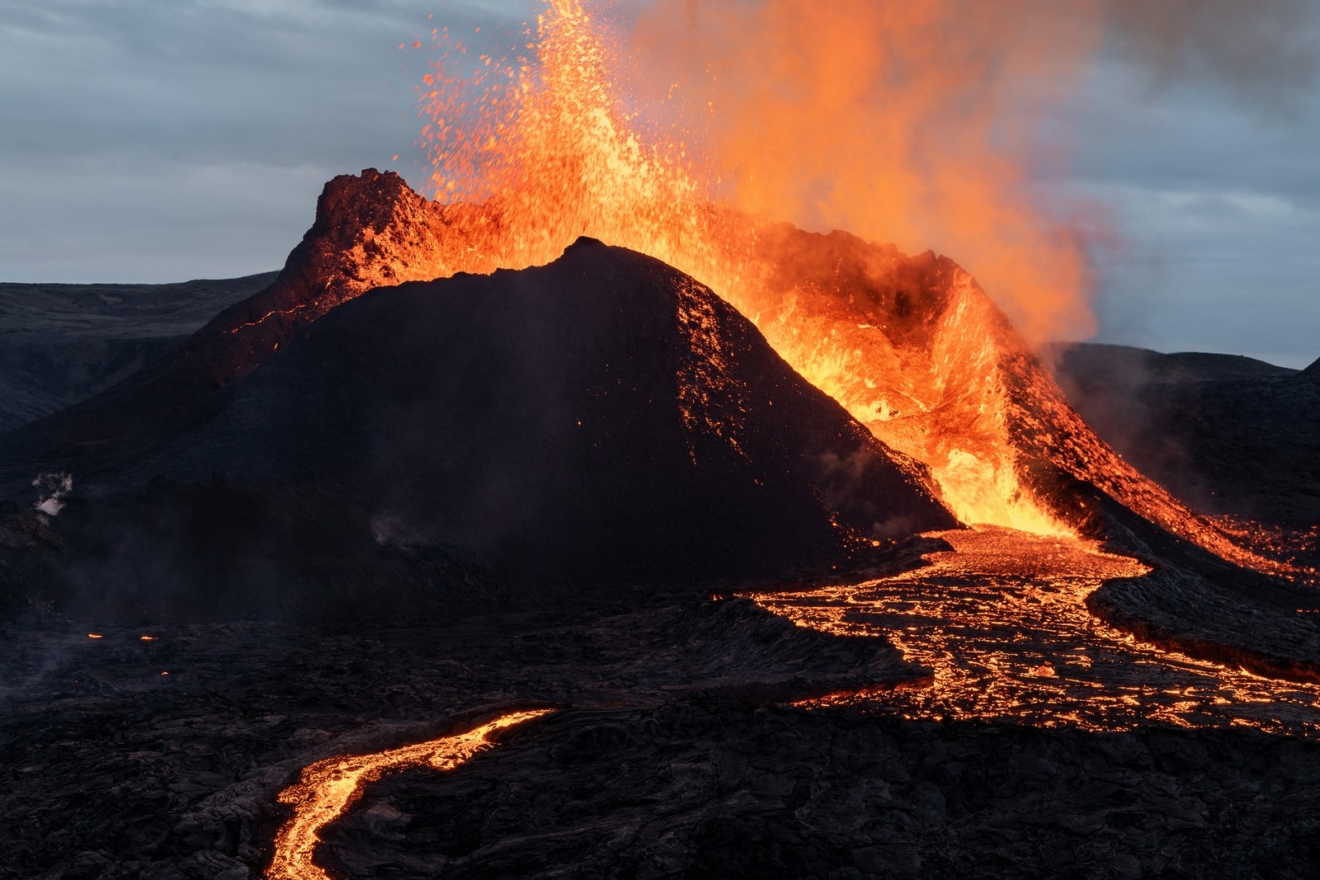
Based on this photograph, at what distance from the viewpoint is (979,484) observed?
29.3 m

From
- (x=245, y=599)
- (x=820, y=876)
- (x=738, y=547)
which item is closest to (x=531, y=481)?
(x=738, y=547)

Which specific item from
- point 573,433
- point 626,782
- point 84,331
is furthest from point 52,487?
point 84,331

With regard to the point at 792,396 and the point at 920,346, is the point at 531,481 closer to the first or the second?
the point at 792,396

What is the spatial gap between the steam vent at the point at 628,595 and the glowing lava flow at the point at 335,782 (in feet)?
0.19

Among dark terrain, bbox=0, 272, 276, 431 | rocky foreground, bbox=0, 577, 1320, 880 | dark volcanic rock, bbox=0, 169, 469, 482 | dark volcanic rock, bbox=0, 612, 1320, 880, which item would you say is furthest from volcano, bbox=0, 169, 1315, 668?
dark terrain, bbox=0, 272, 276, 431

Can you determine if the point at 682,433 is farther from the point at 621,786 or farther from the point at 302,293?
the point at 302,293

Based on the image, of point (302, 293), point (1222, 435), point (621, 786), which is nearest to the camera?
point (621, 786)

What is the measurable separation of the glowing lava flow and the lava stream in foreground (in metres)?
4.22

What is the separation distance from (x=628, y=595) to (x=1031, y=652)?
25.6 ft

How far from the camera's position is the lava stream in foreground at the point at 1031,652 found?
44.2 ft

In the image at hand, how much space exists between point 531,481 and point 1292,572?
1836cm

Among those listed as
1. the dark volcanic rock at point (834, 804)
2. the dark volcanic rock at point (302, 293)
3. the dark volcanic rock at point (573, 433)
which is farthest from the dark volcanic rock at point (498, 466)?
the dark volcanic rock at point (834, 804)

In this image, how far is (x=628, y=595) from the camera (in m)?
22.2

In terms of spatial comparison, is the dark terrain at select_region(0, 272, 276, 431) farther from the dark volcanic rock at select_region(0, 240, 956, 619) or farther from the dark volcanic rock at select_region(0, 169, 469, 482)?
the dark volcanic rock at select_region(0, 240, 956, 619)
